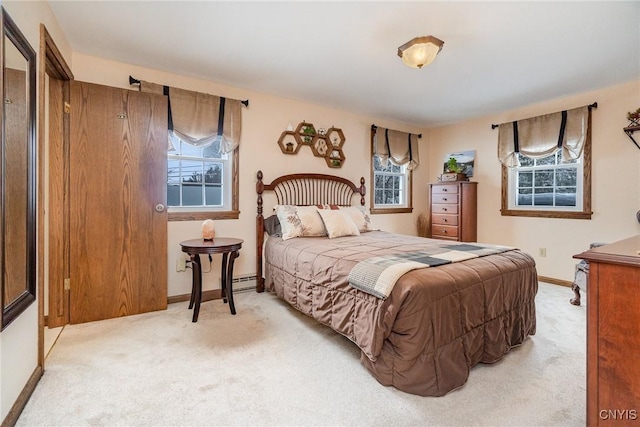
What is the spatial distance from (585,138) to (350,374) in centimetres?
386

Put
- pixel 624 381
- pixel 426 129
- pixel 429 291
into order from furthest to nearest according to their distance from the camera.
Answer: pixel 426 129 → pixel 429 291 → pixel 624 381

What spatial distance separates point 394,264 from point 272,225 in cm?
198

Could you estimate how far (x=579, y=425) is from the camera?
1.41 metres

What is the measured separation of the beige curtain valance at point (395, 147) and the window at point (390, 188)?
119 mm

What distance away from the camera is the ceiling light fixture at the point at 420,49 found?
2.19 m

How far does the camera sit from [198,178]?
338cm

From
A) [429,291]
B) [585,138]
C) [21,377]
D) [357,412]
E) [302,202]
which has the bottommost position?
[357,412]

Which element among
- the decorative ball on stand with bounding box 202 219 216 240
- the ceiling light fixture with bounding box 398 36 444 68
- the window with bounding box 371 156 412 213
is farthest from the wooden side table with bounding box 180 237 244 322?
the window with bounding box 371 156 412 213

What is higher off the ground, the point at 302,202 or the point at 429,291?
the point at 302,202

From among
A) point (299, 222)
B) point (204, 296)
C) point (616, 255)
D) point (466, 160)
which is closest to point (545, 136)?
point (466, 160)

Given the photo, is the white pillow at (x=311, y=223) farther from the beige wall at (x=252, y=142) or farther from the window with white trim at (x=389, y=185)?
the window with white trim at (x=389, y=185)

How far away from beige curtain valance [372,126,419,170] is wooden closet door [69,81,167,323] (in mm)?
2934

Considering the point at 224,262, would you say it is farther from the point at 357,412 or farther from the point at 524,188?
the point at 524,188

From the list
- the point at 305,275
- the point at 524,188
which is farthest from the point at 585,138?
the point at 305,275
